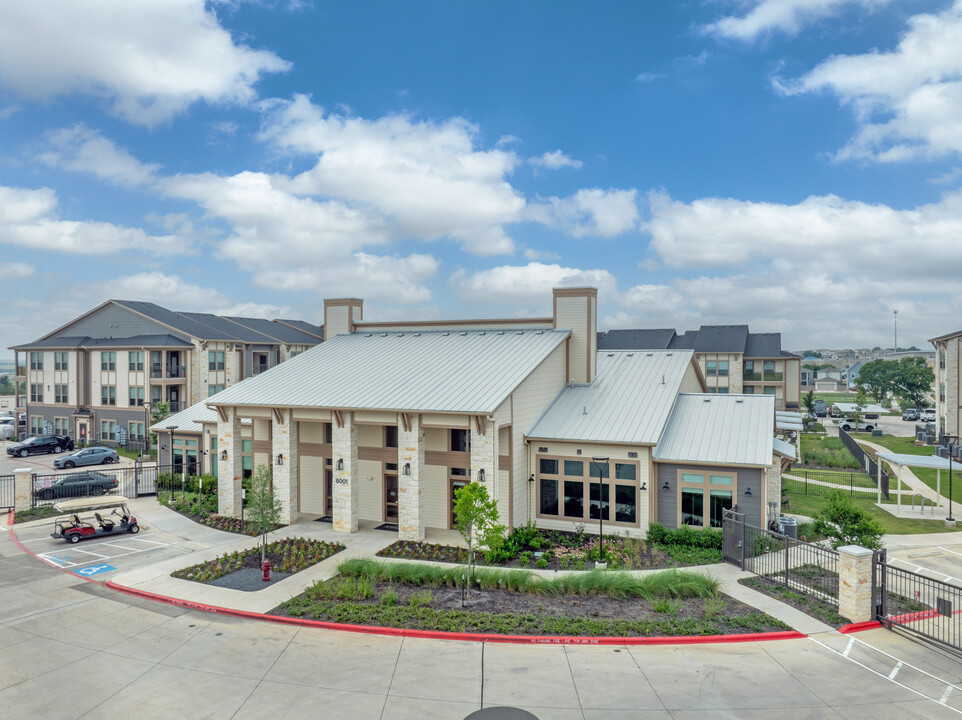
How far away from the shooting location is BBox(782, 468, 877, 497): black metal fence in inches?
1344

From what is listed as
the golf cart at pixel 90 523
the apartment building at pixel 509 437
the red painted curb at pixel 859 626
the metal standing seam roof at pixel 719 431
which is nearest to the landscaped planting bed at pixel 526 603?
the red painted curb at pixel 859 626

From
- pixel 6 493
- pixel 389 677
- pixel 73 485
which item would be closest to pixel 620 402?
pixel 389 677

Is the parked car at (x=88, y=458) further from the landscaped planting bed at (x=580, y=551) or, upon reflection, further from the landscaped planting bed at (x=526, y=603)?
the landscaped planting bed at (x=526, y=603)

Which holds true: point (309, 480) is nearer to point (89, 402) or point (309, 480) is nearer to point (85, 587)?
point (85, 587)

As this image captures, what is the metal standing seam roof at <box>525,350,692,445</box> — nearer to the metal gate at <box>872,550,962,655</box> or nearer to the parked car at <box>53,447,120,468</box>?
the metal gate at <box>872,550,962,655</box>

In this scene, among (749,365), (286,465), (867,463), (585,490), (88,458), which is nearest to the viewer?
(585,490)

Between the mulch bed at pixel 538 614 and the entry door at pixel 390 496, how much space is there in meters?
8.45

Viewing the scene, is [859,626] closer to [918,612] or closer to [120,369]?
[918,612]

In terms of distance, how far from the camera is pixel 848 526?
20312 mm

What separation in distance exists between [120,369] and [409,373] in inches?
1536

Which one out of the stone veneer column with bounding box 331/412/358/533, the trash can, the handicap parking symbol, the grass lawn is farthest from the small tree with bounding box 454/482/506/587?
the grass lawn

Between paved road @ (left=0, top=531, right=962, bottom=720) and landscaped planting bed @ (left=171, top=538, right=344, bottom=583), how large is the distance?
138 inches

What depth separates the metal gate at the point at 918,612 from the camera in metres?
14.4

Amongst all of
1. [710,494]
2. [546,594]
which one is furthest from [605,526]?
[546,594]
